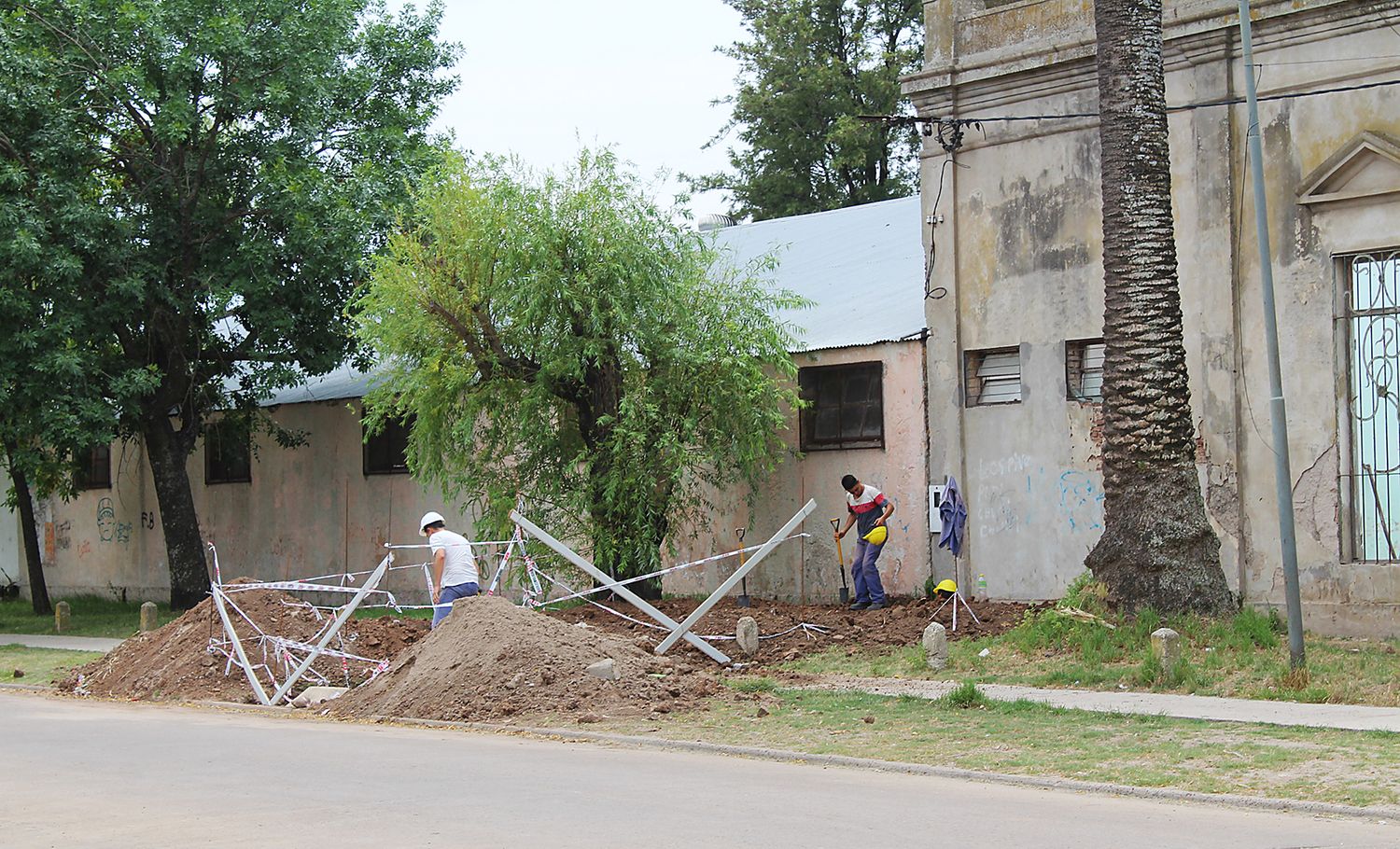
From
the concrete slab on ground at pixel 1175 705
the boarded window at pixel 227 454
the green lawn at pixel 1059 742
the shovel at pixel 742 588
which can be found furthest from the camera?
the boarded window at pixel 227 454

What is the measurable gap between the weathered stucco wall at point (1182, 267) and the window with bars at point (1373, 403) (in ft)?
0.49

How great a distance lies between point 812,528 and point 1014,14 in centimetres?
738

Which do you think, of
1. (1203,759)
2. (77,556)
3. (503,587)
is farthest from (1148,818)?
(77,556)

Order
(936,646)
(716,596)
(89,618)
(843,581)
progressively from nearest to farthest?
(716,596) → (936,646) → (843,581) → (89,618)

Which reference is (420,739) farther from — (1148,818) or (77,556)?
(77,556)

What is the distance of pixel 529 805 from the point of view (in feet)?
29.9

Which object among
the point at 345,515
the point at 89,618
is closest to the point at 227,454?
the point at 345,515

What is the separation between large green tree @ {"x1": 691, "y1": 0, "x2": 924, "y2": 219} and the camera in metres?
43.1

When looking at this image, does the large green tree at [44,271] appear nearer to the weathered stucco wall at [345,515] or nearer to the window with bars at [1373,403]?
the weathered stucco wall at [345,515]

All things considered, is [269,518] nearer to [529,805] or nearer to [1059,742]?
[1059,742]

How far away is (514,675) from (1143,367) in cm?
693

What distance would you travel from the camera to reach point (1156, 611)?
15.8 metres

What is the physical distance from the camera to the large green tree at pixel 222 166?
79.0 ft

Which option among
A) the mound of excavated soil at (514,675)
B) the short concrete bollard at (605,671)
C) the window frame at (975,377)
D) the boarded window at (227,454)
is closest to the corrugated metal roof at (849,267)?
the window frame at (975,377)
